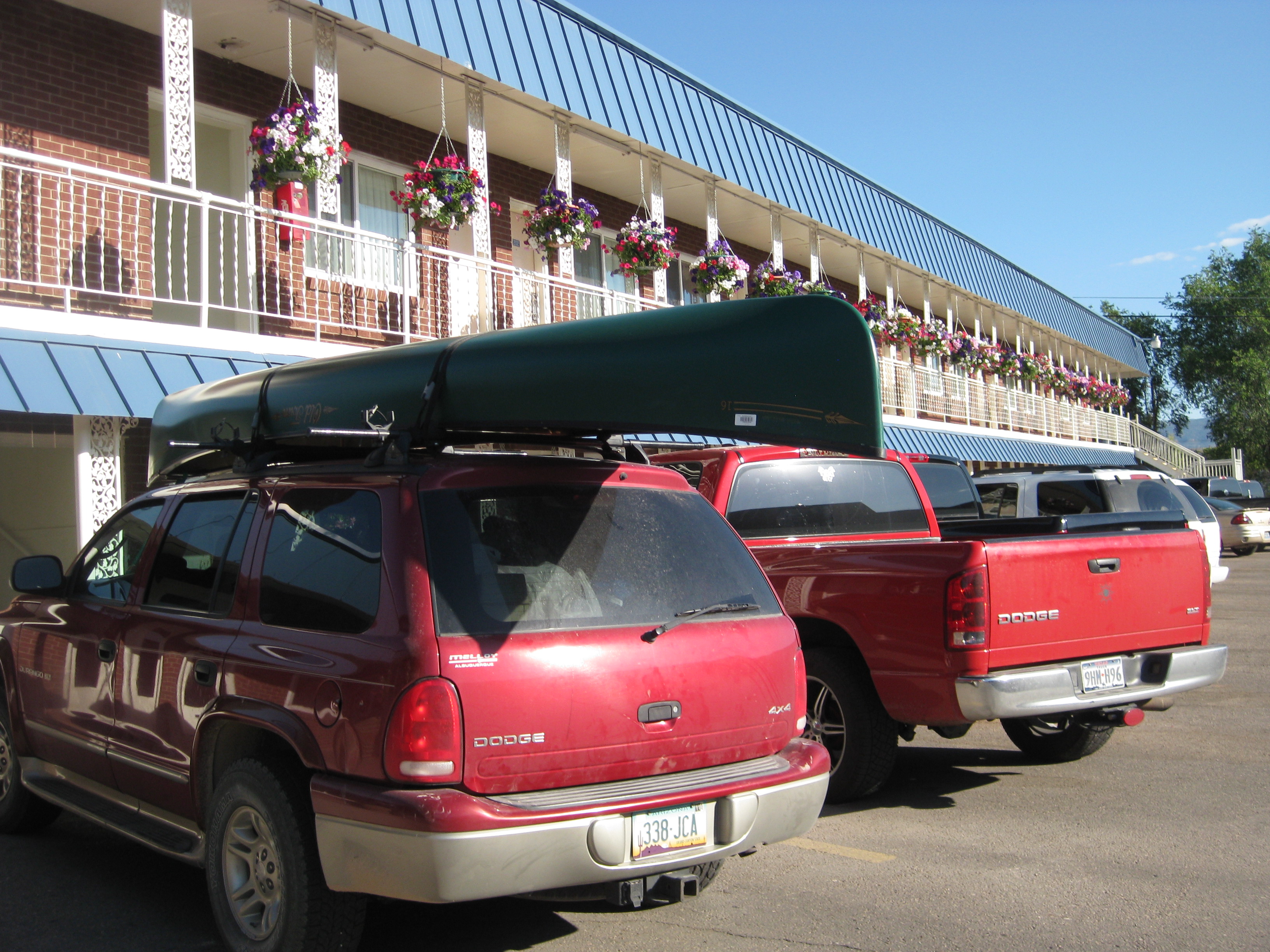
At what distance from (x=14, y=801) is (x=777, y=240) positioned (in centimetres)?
1458

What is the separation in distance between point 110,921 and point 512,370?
2.57 metres

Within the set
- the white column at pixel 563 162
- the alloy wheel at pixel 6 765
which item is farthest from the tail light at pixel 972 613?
the white column at pixel 563 162

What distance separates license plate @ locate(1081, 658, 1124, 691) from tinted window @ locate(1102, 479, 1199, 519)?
716cm

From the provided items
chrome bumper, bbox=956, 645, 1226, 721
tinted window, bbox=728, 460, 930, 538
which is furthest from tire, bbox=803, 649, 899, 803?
tinted window, bbox=728, 460, 930, 538

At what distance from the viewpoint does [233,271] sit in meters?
11.2

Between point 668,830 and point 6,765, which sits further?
point 6,765

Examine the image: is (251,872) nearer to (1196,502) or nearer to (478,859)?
(478,859)

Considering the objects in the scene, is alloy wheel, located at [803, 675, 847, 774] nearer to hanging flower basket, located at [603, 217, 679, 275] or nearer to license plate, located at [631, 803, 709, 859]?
license plate, located at [631, 803, 709, 859]

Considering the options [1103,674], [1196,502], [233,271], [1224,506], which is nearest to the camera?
[1103,674]

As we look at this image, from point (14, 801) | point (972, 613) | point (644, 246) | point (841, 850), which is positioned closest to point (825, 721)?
point (841, 850)

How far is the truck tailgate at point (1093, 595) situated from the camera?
5.33 metres

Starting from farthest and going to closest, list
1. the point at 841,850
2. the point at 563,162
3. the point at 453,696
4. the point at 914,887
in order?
the point at 563,162 → the point at 841,850 → the point at 914,887 → the point at 453,696

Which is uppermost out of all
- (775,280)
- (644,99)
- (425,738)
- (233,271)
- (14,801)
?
(644,99)

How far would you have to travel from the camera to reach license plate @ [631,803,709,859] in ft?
11.3
